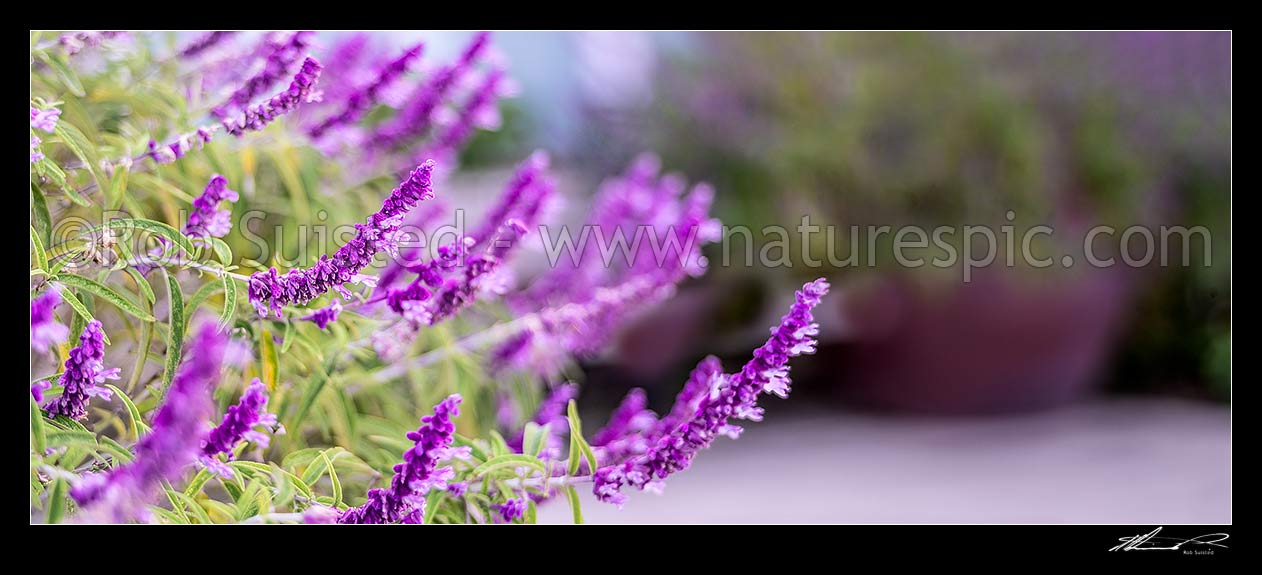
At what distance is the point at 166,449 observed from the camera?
1.39 feet

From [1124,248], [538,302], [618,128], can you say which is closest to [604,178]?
[618,128]

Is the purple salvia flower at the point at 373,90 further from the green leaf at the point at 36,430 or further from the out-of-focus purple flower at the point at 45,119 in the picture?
the green leaf at the point at 36,430

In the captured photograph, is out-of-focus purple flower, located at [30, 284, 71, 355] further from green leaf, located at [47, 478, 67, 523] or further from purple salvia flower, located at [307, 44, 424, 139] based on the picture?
purple salvia flower, located at [307, 44, 424, 139]

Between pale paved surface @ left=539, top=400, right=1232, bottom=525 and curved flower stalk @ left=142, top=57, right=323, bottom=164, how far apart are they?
51.0 inches

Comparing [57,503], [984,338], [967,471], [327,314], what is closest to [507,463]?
[327,314]

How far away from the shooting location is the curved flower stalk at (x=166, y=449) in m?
0.40

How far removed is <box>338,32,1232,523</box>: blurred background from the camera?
2598 millimetres

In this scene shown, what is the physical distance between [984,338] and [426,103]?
214 cm

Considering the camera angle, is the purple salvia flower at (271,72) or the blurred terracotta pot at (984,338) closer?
the purple salvia flower at (271,72)

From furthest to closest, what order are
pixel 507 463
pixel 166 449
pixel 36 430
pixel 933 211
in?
pixel 933 211, pixel 507 463, pixel 36 430, pixel 166 449

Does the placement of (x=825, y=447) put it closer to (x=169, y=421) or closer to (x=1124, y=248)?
(x=1124, y=248)

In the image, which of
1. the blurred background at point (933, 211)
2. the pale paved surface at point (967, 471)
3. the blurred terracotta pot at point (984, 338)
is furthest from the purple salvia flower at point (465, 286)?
the blurred terracotta pot at point (984, 338)

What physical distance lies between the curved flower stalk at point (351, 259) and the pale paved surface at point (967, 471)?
1.31 meters
